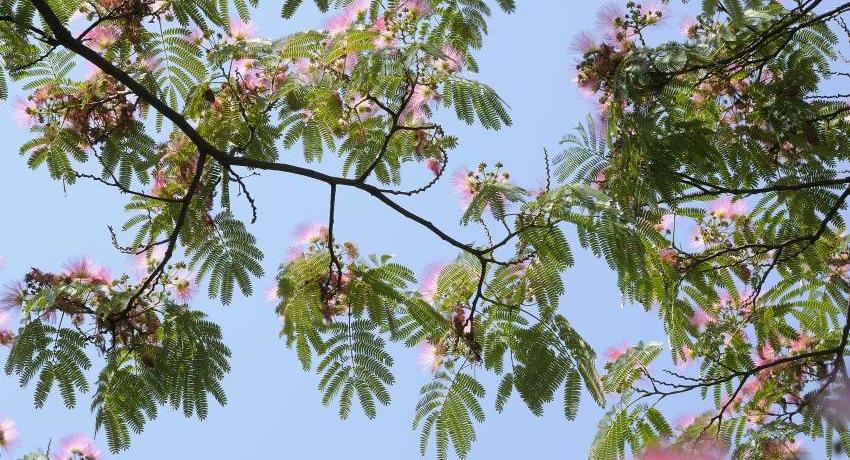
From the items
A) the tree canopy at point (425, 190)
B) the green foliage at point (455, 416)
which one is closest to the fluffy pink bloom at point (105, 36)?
the tree canopy at point (425, 190)

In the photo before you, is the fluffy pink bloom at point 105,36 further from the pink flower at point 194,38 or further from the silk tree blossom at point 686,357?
the silk tree blossom at point 686,357

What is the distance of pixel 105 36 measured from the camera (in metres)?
5.14

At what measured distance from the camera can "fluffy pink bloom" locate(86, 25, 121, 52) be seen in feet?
16.8

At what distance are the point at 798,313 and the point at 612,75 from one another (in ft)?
7.11

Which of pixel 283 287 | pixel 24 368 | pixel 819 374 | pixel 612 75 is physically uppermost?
pixel 612 75

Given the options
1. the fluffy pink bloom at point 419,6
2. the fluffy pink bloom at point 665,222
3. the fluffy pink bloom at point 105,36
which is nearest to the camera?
the fluffy pink bloom at point 419,6

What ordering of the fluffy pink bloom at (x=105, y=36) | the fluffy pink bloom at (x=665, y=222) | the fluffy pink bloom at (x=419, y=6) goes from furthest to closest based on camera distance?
the fluffy pink bloom at (x=665, y=222), the fluffy pink bloom at (x=105, y=36), the fluffy pink bloom at (x=419, y=6)

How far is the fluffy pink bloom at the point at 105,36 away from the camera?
5.12 metres

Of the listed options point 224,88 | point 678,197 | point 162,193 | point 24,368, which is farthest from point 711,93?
point 24,368

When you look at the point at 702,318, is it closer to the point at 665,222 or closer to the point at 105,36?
the point at 665,222

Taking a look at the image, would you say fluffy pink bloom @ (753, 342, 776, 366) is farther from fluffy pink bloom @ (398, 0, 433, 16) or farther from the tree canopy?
fluffy pink bloom @ (398, 0, 433, 16)

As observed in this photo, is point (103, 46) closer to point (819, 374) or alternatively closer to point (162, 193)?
point (162, 193)

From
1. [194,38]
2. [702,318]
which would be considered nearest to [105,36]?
→ [194,38]

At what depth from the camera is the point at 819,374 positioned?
17.5 ft
